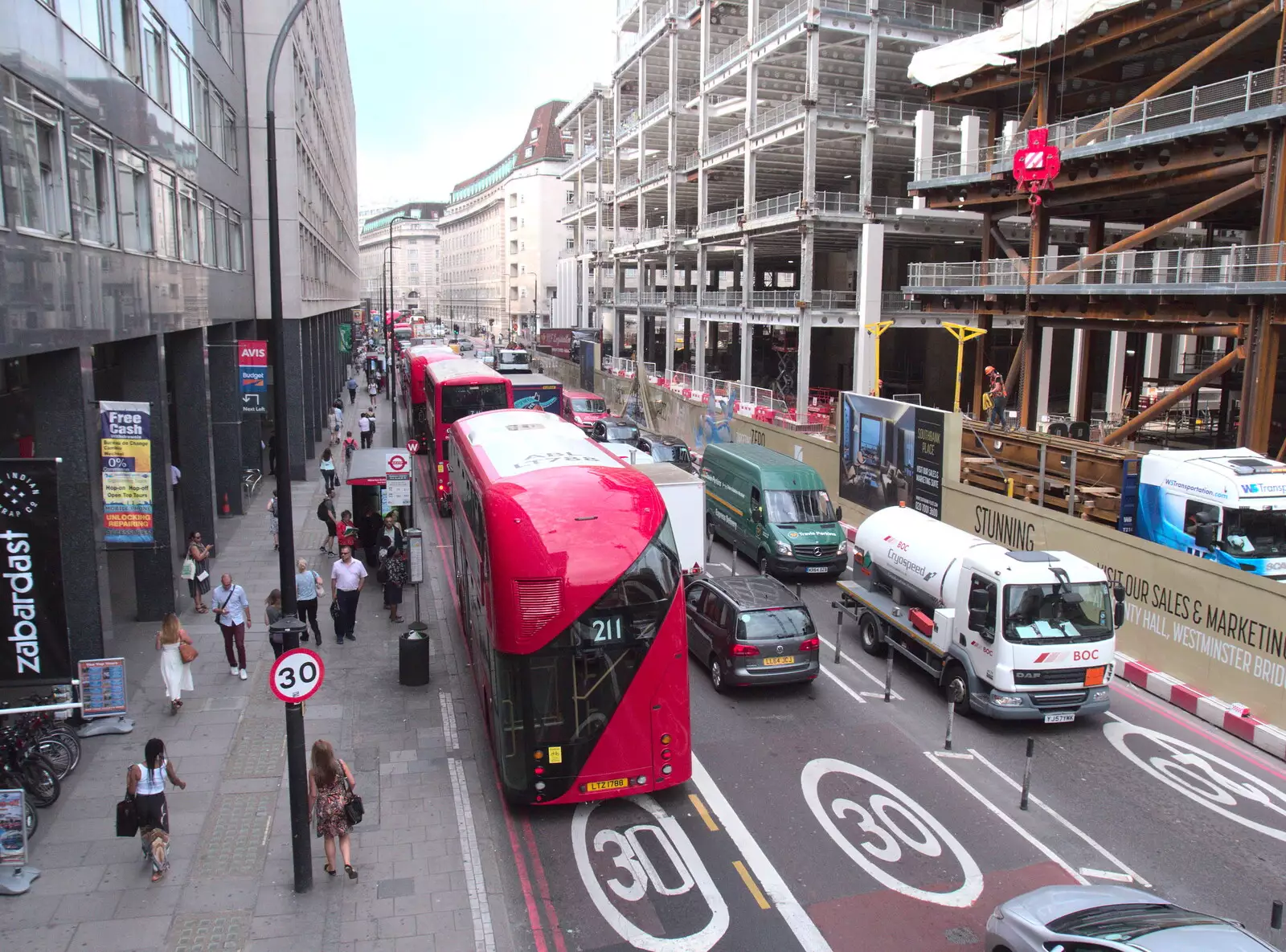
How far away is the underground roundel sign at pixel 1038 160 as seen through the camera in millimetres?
30719

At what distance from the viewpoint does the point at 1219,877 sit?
989 cm

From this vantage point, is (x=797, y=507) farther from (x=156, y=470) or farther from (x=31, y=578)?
(x=31, y=578)

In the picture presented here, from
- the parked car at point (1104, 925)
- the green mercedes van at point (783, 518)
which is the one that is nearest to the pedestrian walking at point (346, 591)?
the green mercedes van at point (783, 518)

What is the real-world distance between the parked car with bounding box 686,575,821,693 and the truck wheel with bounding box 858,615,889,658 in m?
1.93

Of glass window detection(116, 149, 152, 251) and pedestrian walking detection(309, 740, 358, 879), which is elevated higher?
glass window detection(116, 149, 152, 251)

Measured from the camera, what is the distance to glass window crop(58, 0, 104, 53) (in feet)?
Result: 42.8

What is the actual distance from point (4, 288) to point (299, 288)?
22.2 meters

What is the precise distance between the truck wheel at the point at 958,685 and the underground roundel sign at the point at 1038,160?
73.6 ft

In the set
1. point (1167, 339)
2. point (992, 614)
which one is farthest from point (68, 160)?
point (1167, 339)

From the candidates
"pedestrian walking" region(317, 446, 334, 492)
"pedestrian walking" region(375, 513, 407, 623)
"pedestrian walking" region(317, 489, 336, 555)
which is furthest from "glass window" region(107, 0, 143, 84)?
"pedestrian walking" region(317, 446, 334, 492)

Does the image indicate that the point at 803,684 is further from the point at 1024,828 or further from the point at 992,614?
the point at 1024,828

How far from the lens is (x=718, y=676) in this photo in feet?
48.5

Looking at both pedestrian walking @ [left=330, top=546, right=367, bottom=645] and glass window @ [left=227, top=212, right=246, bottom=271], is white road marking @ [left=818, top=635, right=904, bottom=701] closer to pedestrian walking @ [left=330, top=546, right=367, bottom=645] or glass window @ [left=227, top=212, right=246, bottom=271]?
pedestrian walking @ [left=330, top=546, right=367, bottom=645]

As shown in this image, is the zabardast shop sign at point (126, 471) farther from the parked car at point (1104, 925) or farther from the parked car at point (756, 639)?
the parked car at point (1104, 925)
